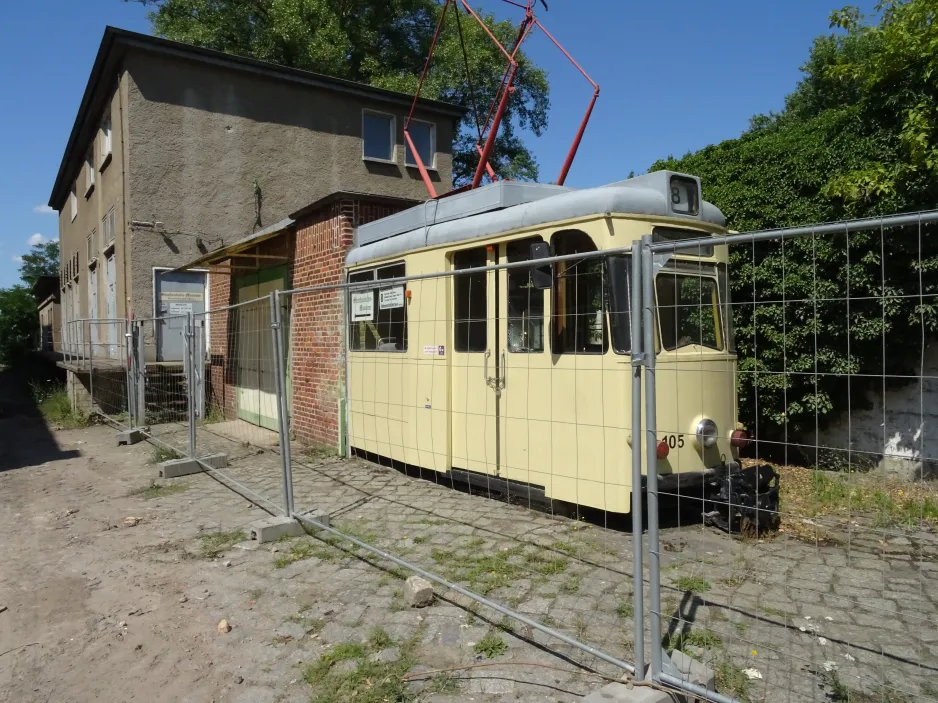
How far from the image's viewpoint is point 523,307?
5551 millimetres

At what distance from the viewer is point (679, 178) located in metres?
5.33

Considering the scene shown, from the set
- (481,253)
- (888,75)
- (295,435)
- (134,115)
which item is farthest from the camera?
(134,115)

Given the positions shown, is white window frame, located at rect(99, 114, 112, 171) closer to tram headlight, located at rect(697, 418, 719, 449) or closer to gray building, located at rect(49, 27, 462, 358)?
gray building, located at rect(49, 27, 462, 358)

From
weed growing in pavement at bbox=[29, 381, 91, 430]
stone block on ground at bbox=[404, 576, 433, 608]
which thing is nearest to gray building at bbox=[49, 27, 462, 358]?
weed growing in pavement at bbox=[29, 381, 91, 430]

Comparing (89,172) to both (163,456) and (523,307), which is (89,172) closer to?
(163,456)

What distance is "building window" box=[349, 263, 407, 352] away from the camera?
702 cm

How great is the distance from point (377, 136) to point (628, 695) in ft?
51.8

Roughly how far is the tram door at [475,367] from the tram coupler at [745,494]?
5.86 feet

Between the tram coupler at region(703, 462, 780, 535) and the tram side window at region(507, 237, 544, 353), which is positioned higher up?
the tram side window at region(507, 237, 544, 353)

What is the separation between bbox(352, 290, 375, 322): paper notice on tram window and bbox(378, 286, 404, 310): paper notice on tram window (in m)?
0.19

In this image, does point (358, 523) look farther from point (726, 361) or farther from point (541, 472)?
point (726, 361)

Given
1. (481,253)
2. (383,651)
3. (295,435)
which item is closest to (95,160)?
(295,435)

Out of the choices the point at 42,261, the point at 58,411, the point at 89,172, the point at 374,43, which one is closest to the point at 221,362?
the point at 58,411

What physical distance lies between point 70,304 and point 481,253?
793 inches
